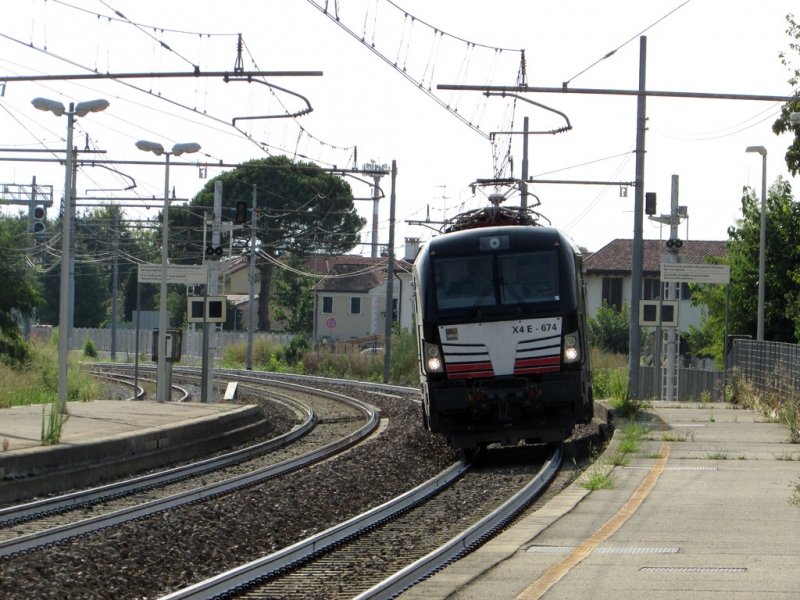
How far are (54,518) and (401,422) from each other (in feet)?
39.5

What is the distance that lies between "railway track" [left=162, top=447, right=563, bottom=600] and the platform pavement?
347 millimetres

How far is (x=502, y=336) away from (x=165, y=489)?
177 inches

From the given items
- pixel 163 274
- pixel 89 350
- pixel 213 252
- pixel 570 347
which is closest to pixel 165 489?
pixel 570 347

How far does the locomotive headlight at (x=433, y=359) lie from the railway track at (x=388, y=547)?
→ 1639 mm

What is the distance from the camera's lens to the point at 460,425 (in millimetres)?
13914

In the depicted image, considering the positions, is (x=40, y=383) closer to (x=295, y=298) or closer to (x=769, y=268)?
(x=769, y=268)

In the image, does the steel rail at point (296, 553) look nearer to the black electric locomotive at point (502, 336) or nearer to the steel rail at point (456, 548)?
the steel rail at point (456, 548)

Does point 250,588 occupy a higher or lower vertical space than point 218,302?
lower

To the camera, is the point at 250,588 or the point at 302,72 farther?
the point at 302,72

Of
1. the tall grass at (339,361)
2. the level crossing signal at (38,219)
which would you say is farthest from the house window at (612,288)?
the level crossing signal at (38,219)

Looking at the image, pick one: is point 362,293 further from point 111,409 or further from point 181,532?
point 181,532

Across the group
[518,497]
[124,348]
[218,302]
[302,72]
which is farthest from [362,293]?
[518,497]

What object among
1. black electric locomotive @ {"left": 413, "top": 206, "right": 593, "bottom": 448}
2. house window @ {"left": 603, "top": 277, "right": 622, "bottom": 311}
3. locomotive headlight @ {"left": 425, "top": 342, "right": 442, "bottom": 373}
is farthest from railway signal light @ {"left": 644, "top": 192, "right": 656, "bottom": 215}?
house window @ {"left": 603, "top": 277, "right": 622, "bottom": 311}

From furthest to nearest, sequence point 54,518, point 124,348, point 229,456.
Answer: point 124,348, point 229,456, point 54,518
